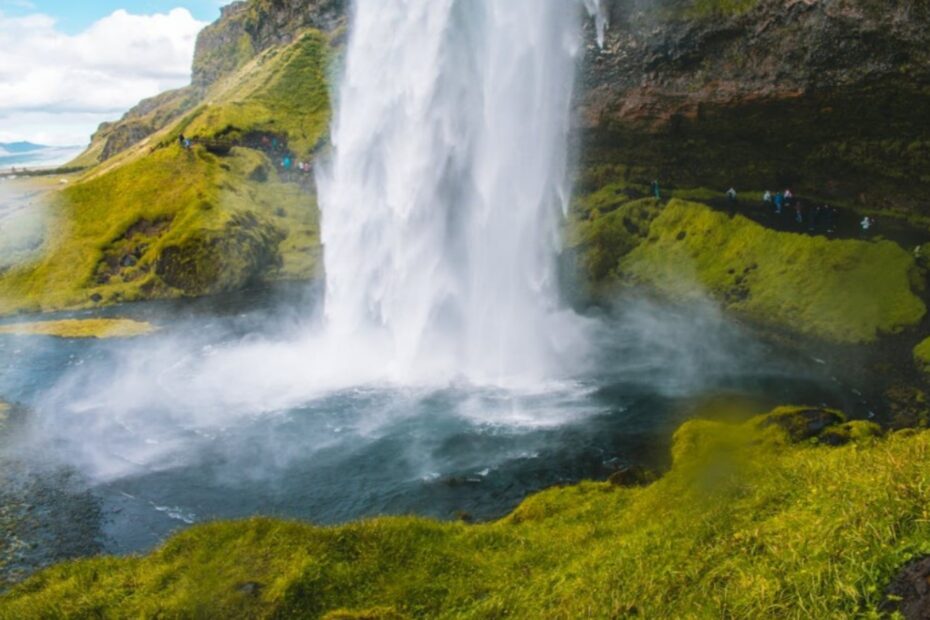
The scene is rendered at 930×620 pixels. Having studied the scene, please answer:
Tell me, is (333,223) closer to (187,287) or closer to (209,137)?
(187,287)

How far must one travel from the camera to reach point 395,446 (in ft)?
89.1

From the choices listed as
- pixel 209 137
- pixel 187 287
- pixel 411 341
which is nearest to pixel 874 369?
pixel 411 341

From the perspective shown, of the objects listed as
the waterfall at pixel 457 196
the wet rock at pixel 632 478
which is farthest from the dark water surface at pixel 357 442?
the waterfall at pixel 457 196

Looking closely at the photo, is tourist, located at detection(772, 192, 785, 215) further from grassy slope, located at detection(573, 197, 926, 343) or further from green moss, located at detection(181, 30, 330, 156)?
green moss, located at detection(181, 30, 330, 156)

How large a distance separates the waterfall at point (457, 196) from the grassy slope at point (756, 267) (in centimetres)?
1263

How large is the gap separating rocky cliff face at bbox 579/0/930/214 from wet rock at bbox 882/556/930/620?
38.1m

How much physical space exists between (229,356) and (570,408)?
881 inches

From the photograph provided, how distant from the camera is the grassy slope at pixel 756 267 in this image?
38531mm

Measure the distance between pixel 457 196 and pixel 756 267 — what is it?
2220cm

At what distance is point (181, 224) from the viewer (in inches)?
2726

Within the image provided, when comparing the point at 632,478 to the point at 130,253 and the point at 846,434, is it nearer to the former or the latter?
Answer: the point at 846,434

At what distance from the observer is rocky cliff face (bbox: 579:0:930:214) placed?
39344 mm

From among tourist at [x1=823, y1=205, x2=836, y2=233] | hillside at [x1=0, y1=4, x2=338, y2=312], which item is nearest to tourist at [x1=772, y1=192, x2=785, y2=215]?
tourist at [x1=823, y1=205, x2=836, y2=233]

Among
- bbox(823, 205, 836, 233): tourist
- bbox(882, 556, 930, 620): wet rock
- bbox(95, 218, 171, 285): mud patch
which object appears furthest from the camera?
bbox(95, 218, 171, 285): mud patch
